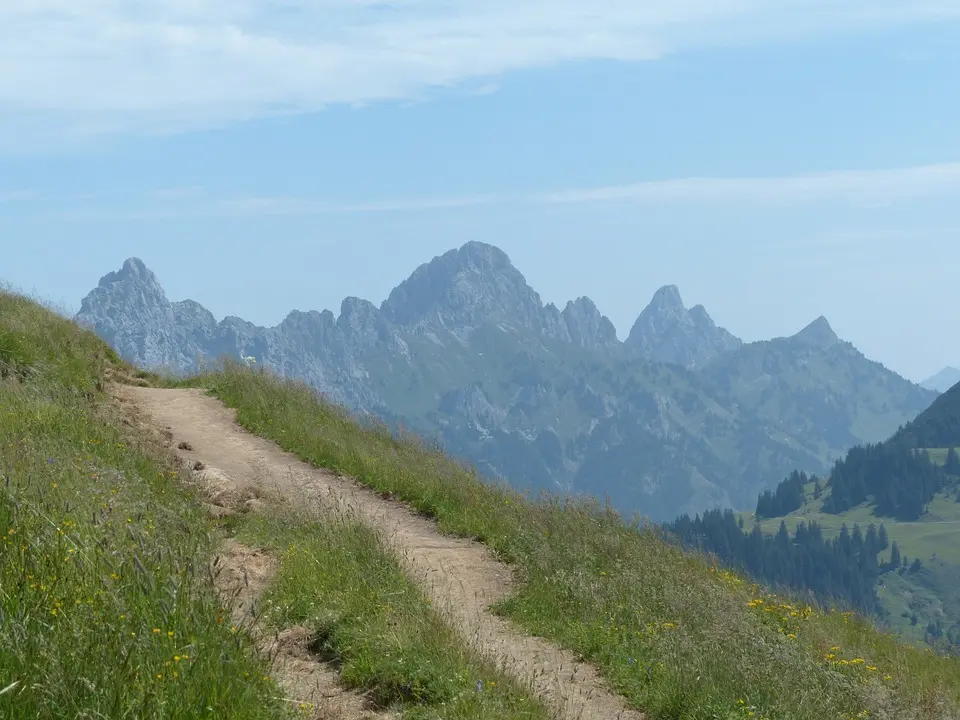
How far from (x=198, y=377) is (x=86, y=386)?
6.40 m

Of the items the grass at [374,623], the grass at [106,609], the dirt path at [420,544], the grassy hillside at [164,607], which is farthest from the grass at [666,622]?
the grass at [106,609]

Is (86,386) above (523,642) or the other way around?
above

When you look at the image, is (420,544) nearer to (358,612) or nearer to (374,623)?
(358,612)

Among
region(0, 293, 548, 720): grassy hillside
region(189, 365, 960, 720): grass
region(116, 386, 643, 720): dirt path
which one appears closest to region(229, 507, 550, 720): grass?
region(0, 293, 548, 720): grassy hillside

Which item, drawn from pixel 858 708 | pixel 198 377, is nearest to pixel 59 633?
pixel 858 708

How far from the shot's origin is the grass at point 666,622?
27.9 ft

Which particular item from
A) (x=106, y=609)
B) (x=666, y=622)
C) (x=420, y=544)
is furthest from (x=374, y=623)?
(x=420, y=544)

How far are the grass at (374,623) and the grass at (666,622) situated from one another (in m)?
1.74

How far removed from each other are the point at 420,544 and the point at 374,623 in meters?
4.94

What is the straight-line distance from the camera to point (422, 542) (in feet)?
44.3

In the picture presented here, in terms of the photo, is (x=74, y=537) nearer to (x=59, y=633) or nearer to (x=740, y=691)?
(x=59, y=633)

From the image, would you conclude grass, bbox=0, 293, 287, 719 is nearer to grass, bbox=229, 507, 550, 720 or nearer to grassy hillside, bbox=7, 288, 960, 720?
grassy hillside, bbox=7, 288, 960, 720

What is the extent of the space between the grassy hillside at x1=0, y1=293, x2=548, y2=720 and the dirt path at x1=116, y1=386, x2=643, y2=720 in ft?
2.52

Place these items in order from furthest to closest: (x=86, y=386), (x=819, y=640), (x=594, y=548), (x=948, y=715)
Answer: (x=86, y=386), (x=594, y=548), (x=819, y=640), (x=948, y=715)
